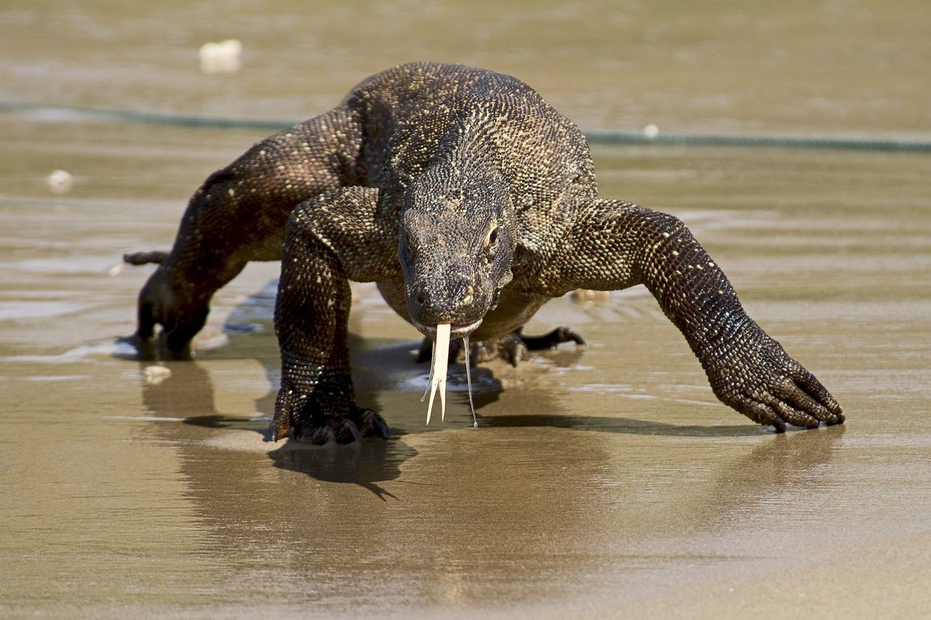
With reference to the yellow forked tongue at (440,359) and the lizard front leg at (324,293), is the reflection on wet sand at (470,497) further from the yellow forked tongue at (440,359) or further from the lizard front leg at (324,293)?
the yellow forked tongue at (440,359)

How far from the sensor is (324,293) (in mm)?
6055

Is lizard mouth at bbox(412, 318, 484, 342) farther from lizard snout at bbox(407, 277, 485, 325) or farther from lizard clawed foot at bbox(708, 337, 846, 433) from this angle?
lizard clawed foot at bbox(708, 337, 846, 433)

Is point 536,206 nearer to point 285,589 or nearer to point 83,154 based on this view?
point 285,589

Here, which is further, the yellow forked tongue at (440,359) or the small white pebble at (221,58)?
the small white pebble at (221,58)

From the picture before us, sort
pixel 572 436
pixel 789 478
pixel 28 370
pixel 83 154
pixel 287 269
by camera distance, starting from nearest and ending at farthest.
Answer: pixel 789 478, pixel 572 436, pixel 287 269, pixel 28 370, pixel 83 154

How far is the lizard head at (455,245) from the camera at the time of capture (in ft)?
15.7

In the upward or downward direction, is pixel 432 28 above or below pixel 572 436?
above

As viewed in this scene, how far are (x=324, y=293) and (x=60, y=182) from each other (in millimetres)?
7541

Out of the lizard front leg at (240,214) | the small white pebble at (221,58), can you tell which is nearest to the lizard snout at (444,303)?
the lizard front leg at (240,214)

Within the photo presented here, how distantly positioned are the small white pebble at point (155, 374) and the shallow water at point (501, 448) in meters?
0.03

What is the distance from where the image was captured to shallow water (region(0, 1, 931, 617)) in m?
4.07

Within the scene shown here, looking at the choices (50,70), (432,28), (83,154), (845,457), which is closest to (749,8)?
(432,28)

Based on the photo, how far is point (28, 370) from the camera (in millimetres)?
6949

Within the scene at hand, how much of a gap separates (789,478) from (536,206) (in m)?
1.58
